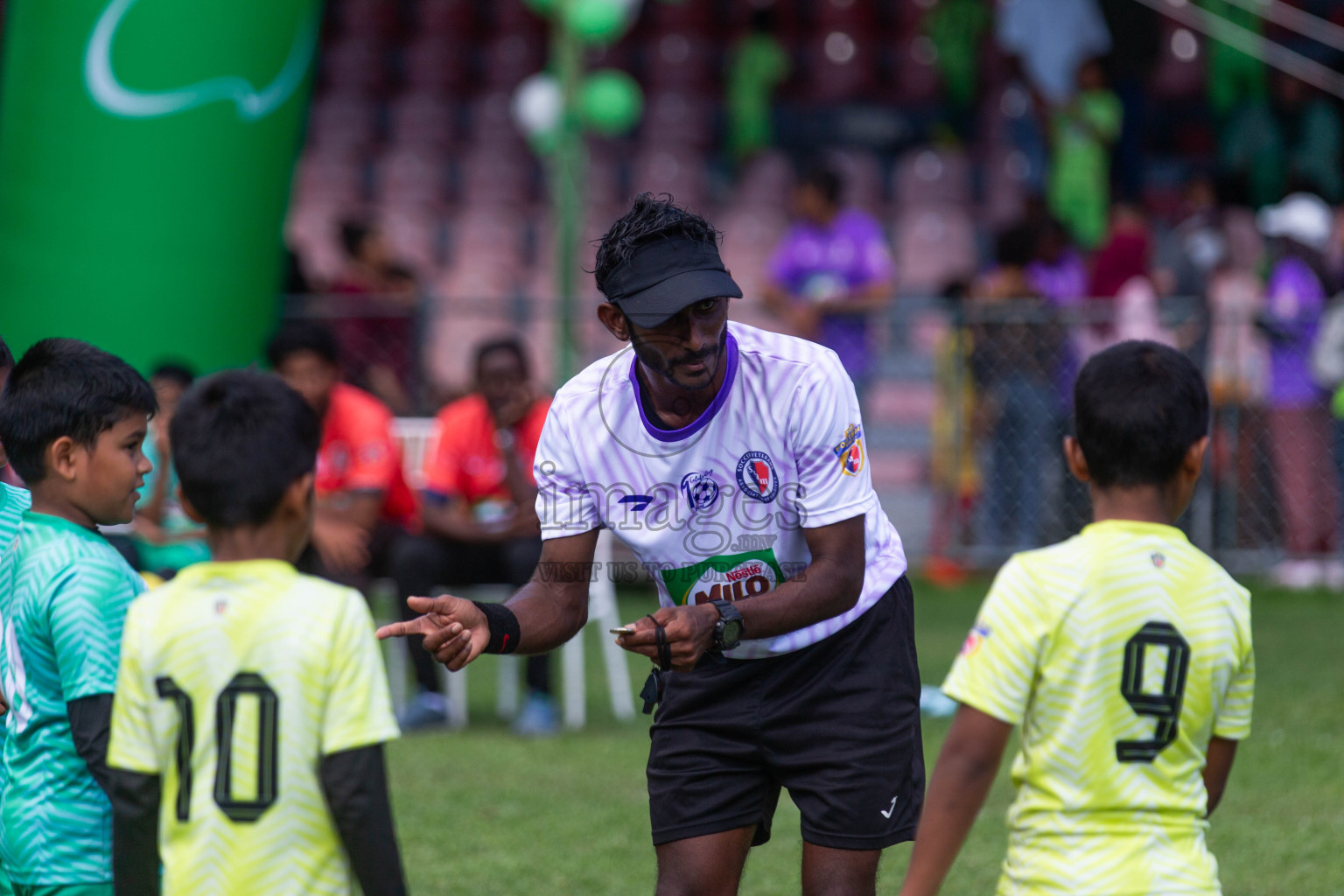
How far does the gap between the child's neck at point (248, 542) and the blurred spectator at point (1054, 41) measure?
11.4 metres

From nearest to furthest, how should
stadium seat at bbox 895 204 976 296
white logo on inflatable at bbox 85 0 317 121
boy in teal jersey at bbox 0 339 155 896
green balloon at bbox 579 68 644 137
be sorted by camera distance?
boy in teal jersey at bbox 0 339 155 896, white logo on inflatable at bbox 85 0 317 121, green balloon at bbox 579 68 644 137, stadium seat at bbox 895 204 976 296

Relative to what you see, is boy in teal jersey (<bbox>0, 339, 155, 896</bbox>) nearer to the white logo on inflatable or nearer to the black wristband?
the black wristband

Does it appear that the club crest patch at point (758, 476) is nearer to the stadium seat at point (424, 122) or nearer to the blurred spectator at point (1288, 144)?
the blurred spectator at point (1288, 144)

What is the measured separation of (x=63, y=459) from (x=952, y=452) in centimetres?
786

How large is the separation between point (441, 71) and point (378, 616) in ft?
30.0

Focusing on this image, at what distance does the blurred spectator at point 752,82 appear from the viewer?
1456 cm

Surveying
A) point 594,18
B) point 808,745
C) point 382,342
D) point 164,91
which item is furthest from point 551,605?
point 594,18

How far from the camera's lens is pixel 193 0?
23.5 feet

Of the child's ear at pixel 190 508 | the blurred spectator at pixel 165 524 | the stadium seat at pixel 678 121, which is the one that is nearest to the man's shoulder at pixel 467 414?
the blurred spectator at pixel 165 524

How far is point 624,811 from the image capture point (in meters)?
5.56

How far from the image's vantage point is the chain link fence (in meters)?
9.77

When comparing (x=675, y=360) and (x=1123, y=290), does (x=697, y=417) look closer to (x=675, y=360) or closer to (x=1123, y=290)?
(x=675, y=360)

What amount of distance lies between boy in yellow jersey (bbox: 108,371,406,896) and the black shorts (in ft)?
3.53

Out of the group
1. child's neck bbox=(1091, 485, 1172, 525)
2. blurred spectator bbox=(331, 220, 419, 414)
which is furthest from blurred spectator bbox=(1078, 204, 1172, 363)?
child's neck bbox=(1091, 485, 1172, 525)
